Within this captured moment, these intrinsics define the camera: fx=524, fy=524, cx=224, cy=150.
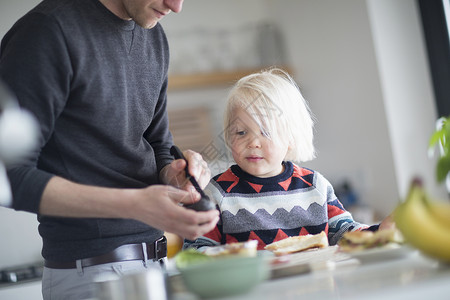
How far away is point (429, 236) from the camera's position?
0.73 m

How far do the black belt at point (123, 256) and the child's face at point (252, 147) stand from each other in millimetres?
345

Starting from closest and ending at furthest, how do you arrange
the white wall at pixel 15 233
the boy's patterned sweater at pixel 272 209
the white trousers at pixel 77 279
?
1. the white trousers at pixel 77 279
2. the boy's patterned sweater at pixel 272 209
3. the white wall at pixel 15 233

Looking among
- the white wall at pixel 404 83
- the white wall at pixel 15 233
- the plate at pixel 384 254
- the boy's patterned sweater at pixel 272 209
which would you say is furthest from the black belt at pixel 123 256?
the white wall at pixel 404 83

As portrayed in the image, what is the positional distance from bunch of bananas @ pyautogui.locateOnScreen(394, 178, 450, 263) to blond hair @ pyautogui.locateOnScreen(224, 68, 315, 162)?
0.64 meters

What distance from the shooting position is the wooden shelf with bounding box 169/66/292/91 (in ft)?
9.73

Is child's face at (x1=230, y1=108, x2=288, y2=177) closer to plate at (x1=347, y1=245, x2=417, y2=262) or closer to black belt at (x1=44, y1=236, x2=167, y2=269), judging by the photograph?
black belt at (x1=44, y1=236, x2=167, y2=269)

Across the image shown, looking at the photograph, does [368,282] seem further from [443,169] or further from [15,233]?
[15,233]

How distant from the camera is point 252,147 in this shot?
138 centimetres

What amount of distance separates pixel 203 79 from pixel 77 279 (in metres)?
2.07

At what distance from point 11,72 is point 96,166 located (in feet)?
0.83

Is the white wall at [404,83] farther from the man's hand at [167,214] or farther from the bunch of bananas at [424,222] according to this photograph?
the man's hand at [167,214]

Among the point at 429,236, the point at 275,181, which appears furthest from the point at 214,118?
the point at 429,236

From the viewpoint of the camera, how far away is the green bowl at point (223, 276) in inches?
26.1

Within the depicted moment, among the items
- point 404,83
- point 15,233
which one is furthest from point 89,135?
point 404,83
